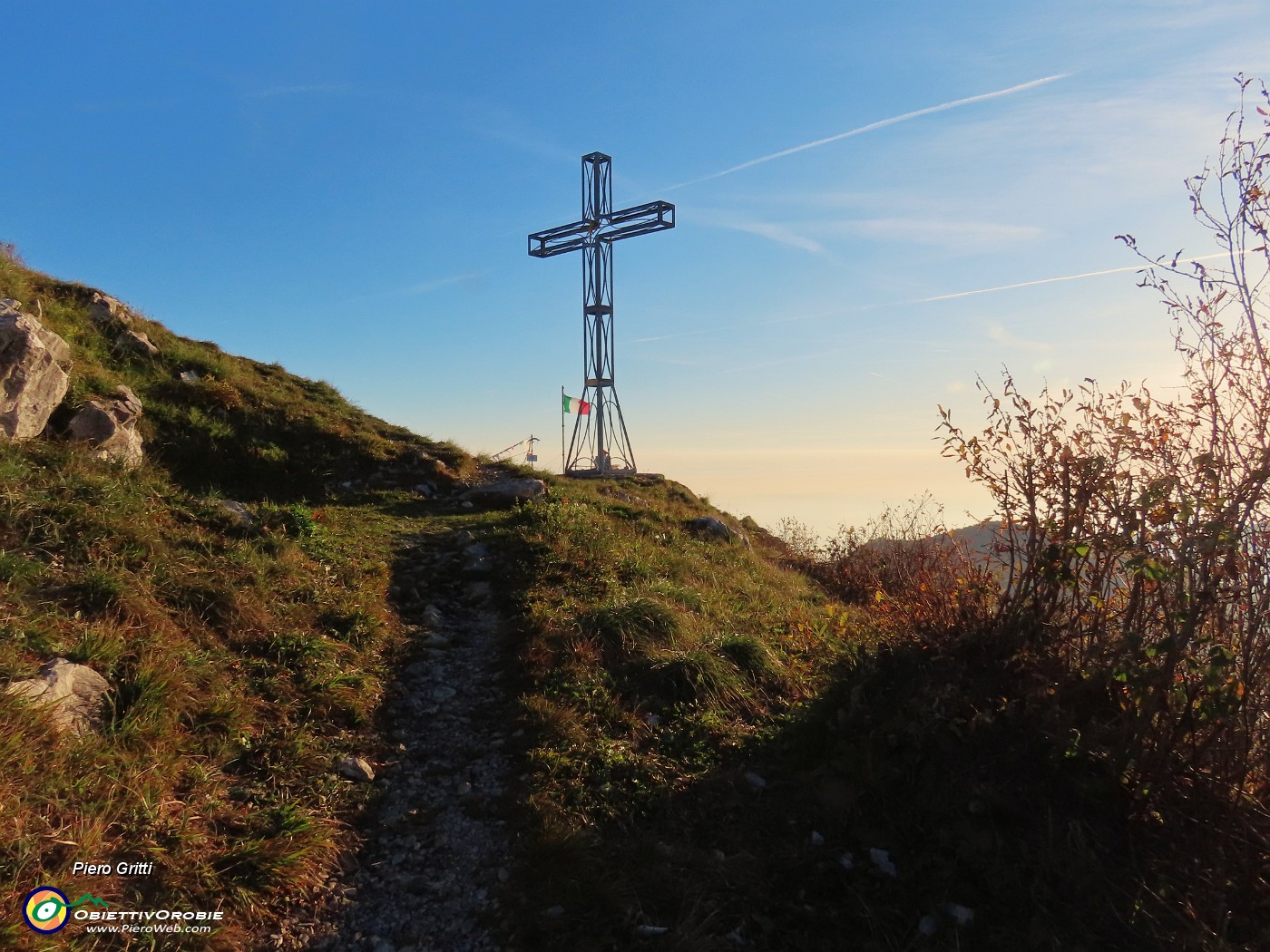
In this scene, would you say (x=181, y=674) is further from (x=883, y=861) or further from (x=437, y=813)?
(x=883, y=861)

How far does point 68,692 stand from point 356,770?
1.75 metres

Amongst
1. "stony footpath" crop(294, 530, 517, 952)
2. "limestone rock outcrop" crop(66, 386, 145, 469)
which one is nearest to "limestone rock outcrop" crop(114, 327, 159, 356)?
"limestone rock outcrop" crop(66, 386, 145, 469)

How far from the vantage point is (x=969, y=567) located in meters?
5.45

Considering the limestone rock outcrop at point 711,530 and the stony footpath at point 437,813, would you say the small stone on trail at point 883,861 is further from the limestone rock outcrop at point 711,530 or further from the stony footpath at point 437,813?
the limestone rock outcrop at point 711,530

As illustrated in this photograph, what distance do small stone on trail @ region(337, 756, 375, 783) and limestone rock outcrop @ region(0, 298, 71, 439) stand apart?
564 centimetres

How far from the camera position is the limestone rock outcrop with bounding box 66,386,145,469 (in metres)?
8.53

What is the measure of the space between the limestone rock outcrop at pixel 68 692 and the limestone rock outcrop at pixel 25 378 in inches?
176

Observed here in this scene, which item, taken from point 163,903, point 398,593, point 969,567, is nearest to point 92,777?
point 163,903

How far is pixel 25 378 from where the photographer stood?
7.91 m

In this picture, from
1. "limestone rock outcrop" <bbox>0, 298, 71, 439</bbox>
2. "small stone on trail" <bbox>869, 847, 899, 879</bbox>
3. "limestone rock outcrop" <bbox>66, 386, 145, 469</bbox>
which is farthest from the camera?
"limestone rock outcrop" <bbox>66, 386, 145, 469</bbox>

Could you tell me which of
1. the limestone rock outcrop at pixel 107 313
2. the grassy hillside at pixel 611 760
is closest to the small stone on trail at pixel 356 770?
the grassy hillside at pixel 611 760

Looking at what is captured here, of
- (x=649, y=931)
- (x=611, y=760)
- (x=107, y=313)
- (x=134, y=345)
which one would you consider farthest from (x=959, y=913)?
(x=107, y=313)

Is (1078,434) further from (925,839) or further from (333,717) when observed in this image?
(333,717)

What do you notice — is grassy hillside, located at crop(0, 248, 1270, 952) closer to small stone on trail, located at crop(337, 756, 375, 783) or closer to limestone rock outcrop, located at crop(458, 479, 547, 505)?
small stone on trail, located at crop(337, 756, 375, 783)
